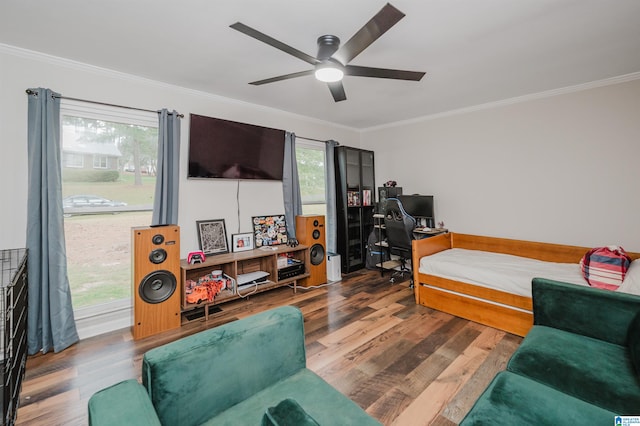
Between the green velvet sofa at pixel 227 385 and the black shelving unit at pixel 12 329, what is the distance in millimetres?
1087

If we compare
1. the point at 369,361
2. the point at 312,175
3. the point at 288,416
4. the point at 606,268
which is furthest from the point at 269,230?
the point at 606,268

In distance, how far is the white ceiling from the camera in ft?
5.91

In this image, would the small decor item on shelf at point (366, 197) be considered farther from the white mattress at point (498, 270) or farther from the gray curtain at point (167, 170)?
the gray curtain at point (167, 170)

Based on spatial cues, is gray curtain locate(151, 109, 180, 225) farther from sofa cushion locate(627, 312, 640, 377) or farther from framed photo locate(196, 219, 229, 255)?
sofa cushion locate(627, 312, 640, 377)

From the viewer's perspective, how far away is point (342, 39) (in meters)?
2.15

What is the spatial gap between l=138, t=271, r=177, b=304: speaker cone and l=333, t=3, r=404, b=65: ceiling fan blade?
2.42m

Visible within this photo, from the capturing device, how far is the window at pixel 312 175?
4.33 metres

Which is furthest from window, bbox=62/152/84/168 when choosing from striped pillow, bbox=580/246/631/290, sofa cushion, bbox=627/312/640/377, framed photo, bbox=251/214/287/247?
striped pillow, bbox=580/246/631/290

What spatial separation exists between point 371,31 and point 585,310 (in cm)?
212

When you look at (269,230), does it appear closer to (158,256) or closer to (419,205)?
(158,256)

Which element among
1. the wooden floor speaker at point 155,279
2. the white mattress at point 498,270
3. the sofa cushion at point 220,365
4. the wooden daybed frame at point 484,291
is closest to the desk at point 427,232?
the wooden daybed frame at point 484,291

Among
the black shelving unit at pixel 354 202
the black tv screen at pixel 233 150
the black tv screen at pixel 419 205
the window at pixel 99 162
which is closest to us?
the window at pixel 99 162

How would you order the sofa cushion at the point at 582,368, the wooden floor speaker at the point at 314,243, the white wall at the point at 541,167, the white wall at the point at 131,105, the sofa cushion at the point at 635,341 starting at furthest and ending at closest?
the wooden floor speaker at the point at 314,243
the white wall at the point at 541,167
the white wall at the point at 131,105
the sofa cushion at the point at 635,341
the sofa cushion at the point at 582,368

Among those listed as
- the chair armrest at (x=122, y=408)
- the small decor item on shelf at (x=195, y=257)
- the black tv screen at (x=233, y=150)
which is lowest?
the chair armrest at (x=122, y=408)
